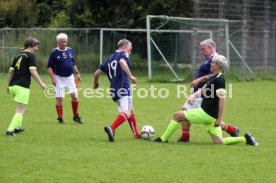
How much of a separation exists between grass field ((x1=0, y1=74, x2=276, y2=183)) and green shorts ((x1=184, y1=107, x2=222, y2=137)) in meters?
0.27

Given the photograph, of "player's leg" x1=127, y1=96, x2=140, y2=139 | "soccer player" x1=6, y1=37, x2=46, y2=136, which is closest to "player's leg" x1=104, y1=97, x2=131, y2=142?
"player's leg" x1=127, y1=96, x2=140, y2=139

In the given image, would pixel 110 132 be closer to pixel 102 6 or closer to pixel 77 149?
pixel 77 149

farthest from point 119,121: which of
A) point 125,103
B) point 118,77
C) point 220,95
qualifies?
point 220,95

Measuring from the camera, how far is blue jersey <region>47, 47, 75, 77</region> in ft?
48.5

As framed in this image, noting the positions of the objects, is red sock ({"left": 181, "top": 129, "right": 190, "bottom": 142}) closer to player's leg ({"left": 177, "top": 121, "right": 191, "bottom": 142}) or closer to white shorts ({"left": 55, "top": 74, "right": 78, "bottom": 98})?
player's leg ({"left": 177, "top": 121, "right": 191, "bottom": 142})

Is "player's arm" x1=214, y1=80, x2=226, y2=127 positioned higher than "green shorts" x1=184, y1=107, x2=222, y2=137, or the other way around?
"player's arm" x1=214, y1=80, x2=226, y2=127

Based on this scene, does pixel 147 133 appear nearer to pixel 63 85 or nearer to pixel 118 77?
pixel 118 77

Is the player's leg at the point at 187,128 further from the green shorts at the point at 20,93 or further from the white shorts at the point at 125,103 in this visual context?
the green shorts at the point at 20,93

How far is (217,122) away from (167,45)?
21.5 metres

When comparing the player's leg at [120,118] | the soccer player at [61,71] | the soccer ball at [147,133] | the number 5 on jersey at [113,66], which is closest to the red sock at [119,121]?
the player's leg at [120,118]

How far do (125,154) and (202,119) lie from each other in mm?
1689

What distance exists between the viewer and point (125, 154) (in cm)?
1000

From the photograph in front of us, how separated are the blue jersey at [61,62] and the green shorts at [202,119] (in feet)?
14.5

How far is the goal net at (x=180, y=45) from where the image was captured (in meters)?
27.3
